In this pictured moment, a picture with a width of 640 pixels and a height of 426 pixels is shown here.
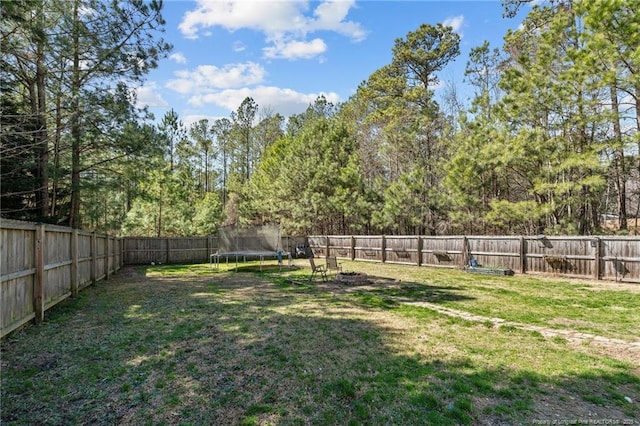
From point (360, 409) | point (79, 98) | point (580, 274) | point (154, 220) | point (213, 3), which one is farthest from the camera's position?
point (154, 220)

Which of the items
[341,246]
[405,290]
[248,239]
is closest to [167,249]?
[248,239]

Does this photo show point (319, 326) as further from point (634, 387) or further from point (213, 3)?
point (213, 3)

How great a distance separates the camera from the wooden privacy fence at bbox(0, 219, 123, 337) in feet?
14.8

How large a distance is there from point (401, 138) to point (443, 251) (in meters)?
7.87

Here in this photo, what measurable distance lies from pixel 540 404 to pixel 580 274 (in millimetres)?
9816

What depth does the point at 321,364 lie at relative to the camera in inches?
156

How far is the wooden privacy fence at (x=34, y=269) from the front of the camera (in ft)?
14.8

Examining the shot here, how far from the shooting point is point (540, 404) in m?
3.05

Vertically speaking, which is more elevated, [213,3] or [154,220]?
[213,3]

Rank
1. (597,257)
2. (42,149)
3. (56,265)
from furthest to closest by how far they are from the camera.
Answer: (597,257)
(42,149)
(56,265)

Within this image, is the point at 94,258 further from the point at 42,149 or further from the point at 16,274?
the point at 16,274

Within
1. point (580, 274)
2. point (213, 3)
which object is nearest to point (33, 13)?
point (213, 3)

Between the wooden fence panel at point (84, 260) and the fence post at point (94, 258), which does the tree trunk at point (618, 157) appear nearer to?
the wooden fence panel at point (84, 260)

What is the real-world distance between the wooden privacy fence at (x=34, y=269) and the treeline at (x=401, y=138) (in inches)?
68.0
